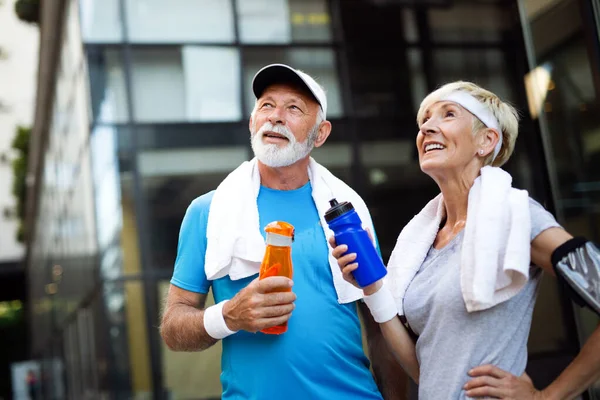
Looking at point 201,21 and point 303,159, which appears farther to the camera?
point 201,21

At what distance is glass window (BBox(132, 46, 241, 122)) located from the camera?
10078 millimetres

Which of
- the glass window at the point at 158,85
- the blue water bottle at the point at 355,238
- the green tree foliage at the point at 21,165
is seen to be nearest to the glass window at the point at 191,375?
the glass window at the point at 158,85

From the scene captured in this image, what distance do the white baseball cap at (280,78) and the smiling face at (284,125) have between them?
0.9 inches

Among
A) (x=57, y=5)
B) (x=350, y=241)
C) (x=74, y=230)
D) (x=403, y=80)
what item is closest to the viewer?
(x=350, y=241)

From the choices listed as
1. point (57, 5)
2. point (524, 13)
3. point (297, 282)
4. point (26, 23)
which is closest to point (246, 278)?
point (297, 282)

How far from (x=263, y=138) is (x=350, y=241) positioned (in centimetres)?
69

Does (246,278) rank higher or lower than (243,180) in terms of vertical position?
lower

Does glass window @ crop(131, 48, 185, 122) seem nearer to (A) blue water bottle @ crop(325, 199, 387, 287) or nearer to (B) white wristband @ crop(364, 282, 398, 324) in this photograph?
(B) white wristband @ crop(364, 282, 398, 324)

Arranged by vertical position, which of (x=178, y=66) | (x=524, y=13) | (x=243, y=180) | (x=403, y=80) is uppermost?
(x=178, y=66)

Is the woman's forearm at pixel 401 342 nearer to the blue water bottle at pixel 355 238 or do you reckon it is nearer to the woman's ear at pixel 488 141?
the blue water bottle at pixel 355 238

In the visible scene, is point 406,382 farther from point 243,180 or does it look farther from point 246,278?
point 243,180

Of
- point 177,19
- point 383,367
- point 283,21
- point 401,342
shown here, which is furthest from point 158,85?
point 401,342

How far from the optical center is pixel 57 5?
14.7 m

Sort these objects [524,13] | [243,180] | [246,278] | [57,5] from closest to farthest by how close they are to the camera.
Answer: [246,278] < [243,180] < [524,13] < [57,5]
